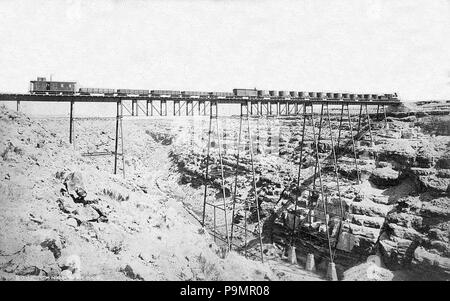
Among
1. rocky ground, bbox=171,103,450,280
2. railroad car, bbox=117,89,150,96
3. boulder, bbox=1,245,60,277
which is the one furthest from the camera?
railroad car, bbox=117,89,150,96

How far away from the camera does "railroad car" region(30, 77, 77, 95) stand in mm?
20159

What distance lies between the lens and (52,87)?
2044 centimetres

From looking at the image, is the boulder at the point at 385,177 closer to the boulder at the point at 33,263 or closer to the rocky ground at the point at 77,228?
the rocky ground at the point at 77,228

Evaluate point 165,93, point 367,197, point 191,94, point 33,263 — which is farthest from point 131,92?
point 367,197

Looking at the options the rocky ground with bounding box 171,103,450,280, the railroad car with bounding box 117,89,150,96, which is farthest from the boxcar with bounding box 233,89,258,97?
the railroad car with bounding box 117,89,150,96

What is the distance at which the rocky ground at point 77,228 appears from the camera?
921cm

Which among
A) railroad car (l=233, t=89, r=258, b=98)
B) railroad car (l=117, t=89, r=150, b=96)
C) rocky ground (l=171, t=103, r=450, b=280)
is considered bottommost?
rocky ground (l=171, t=103, r=450, b=280)

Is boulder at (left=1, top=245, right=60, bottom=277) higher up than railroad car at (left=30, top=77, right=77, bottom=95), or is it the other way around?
railroad car at (left=30, top=77, right=77, bottom=95)

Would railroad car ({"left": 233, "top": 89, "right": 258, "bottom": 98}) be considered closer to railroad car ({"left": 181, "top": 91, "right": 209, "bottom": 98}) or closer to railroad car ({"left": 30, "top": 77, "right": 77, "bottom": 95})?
railroad car ({"left": 181, "top": 91, "right": 209, "bottom": 98})

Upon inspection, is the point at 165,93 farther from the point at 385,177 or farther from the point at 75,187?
the point at 385,177

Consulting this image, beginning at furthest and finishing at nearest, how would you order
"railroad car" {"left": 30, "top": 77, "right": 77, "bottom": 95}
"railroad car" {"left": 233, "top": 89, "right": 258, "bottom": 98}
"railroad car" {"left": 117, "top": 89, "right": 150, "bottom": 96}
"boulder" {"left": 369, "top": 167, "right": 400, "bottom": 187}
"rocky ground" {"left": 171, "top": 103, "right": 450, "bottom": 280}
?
"boulder" {"left": 369, "top": 167, "right": 400, "bottom": 187} < "railroad car" {"left": 233, "top": 89, "right": 258, "bottom": 98} < "railroad car" {"left": 117, "top": 89, "right": 150, "bottom": 96} < "railroad car" {"left": 30, "top": 77, "right": 77, "bottom": 95} < "rocky ground" {"left": 171, "top": 103, "right": 450, "bottom": 280}

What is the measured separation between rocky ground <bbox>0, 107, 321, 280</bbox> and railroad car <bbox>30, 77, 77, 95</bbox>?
3.88m

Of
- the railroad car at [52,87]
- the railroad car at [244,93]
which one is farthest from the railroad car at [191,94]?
the railroad car at [52,87]

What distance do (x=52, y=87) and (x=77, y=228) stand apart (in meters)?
13.3
